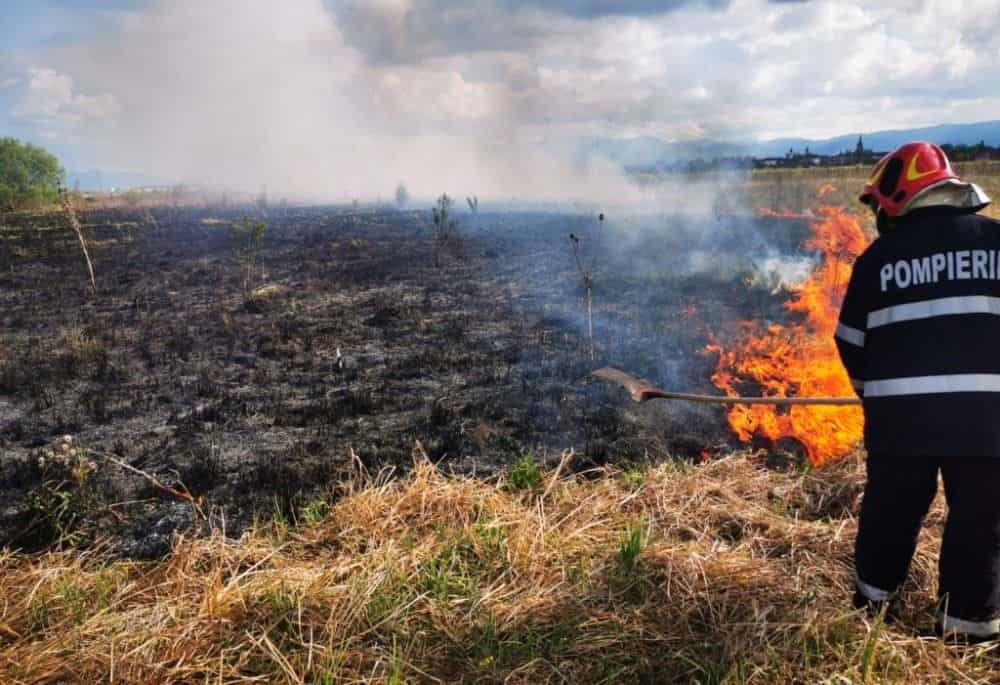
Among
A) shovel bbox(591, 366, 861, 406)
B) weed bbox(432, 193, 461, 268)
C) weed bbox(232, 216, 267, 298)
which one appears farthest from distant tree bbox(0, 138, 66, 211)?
shovel bbox(591, 366, 861, 406)

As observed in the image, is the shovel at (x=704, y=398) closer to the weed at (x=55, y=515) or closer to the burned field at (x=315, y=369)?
the burned field at (x=315, y=369)

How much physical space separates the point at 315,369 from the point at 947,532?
842 cm

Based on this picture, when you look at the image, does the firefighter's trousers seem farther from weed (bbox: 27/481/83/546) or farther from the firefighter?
weed (bbox: 27/481/83/546)

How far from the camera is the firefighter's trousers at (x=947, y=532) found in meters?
2.80

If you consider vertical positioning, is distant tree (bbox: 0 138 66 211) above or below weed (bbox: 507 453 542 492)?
above

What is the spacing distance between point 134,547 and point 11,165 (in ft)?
182

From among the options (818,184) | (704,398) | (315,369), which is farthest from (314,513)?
(818,184)

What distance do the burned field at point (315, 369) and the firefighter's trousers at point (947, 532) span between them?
3.28m

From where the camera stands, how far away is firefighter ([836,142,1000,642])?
2760mm

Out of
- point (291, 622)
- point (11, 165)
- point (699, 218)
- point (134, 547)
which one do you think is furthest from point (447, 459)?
point (11, 165)

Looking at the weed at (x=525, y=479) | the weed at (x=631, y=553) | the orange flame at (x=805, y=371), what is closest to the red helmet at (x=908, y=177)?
the weed at (x=631, y=553)

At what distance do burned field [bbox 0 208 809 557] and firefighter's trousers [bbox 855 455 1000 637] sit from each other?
3.28 meters

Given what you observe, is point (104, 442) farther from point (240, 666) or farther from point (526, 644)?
point (526, 644)

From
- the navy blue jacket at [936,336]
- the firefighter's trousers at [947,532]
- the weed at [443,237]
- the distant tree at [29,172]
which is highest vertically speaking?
the distant tree at [29,172]
